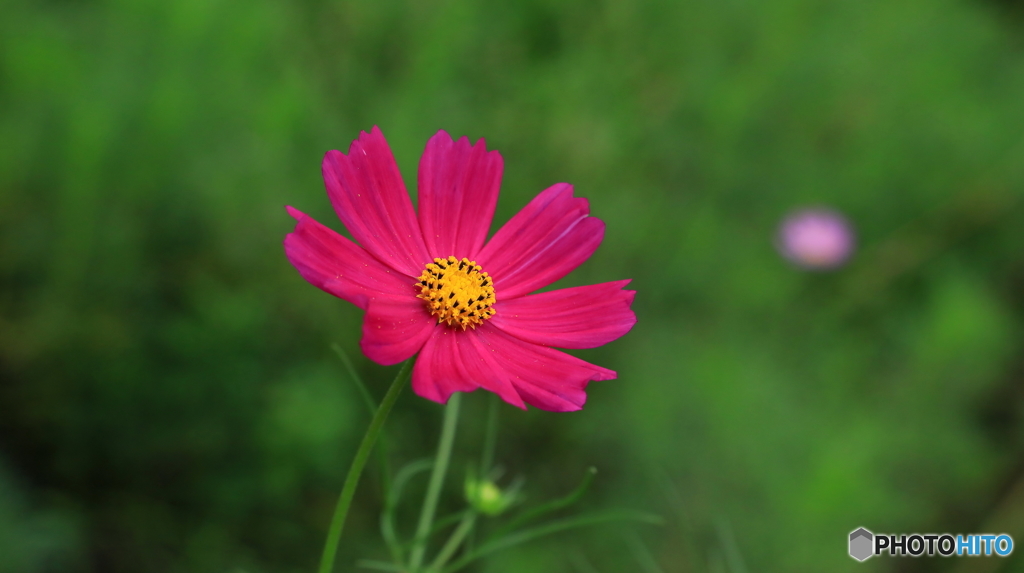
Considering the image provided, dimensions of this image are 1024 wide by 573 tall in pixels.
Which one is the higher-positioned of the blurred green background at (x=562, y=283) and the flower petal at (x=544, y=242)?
the blurred green background at (x=562, y=283)

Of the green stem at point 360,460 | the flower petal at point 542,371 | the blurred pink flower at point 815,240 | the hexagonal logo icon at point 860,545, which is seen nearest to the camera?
the green stem at point 360,460

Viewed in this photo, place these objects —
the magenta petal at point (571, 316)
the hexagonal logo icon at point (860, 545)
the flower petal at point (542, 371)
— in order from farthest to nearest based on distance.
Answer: the hexagonal logo icon at point (860, 545)
the magenta petal at point (571, 316)
the flower petal at point (542, 371)

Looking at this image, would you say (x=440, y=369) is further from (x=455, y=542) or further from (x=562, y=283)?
(x=562, y=283)

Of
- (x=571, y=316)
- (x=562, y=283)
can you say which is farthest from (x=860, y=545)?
(x=571, y=316)

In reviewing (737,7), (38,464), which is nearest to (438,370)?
(38,464)

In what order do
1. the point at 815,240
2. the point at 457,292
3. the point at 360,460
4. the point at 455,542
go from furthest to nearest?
1. the point at 815,240
2. the point at 455,542
3. the point at 457,292
4. the point at 360,460

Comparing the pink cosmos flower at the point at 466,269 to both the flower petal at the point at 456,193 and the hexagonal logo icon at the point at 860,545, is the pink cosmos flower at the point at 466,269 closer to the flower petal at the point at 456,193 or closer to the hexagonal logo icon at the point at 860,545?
the flower petal at the point at 456,193

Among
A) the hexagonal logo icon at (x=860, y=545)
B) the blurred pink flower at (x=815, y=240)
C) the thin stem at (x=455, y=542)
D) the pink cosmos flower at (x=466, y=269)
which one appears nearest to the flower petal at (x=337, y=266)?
the pink cosmos flower at (x=466, y=269)

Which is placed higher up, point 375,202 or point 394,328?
point 375,202
